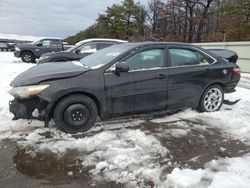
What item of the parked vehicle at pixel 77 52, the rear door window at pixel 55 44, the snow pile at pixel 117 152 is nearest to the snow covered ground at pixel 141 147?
the snow pile at pixel 117 152

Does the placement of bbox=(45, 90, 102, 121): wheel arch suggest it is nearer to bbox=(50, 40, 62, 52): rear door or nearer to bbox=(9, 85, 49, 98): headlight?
bbox=(9, 85, 49, 98): headlight

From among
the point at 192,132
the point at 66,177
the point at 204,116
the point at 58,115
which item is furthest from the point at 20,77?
the point at 204,116

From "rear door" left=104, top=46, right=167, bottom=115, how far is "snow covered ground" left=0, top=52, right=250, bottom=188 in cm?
37

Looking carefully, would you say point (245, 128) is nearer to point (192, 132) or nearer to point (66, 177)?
point (192, 132)

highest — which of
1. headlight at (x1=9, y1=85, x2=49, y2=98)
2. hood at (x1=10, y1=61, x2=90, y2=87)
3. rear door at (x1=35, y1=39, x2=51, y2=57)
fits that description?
hood at (x1=10, y1=61, x2=90, y2=87)

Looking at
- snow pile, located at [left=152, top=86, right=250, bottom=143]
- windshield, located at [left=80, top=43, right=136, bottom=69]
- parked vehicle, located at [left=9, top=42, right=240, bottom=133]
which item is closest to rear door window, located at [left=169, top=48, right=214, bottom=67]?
parked vehicle, located at [left=9, top=42, right=240, bottom=133]

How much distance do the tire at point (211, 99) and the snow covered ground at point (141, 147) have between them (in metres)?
0.20

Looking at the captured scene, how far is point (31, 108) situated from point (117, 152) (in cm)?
165

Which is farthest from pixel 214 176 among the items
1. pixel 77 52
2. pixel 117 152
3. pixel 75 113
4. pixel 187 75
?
pixel 77 52

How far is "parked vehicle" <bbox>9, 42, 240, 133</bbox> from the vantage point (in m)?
5.00

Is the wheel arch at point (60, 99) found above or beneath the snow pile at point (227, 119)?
above

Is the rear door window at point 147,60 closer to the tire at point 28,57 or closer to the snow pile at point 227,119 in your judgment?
the snow pile at point 227,119

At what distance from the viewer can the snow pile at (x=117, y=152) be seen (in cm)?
371

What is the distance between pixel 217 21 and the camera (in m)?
43.8
